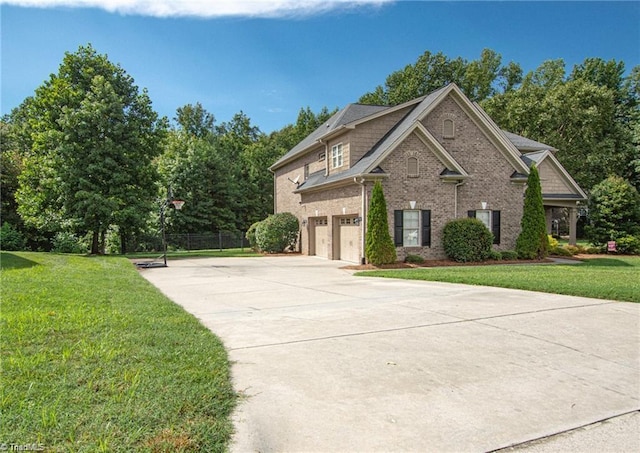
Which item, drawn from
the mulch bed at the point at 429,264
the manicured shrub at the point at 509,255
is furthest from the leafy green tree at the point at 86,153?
the manicured shrub at the point at 509,255

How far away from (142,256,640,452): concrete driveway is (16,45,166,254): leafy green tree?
17664 mm

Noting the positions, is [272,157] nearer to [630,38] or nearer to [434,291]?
[630,38]

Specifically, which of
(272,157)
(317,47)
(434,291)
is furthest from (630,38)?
(272,157)

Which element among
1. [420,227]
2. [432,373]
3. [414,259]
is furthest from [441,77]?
[432,373]

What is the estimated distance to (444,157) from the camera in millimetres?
17516

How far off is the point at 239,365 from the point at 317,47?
1196 centimetres

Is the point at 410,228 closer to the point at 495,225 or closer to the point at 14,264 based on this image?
the point at 495,225

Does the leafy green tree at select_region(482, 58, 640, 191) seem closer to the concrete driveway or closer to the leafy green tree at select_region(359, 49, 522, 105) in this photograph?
the leafy green tree at select_region(359, 49, 522, 105)

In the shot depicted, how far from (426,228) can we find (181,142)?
93.9 ft

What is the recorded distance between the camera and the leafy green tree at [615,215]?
22.8 metres

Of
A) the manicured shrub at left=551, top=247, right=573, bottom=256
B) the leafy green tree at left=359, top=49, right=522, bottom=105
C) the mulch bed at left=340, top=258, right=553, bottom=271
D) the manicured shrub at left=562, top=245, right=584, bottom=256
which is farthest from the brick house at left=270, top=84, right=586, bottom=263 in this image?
the leafy green tree at left=359, top=49, right=522, bottom=105

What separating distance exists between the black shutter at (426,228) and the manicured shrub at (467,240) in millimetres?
690

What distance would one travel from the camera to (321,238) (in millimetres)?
21766

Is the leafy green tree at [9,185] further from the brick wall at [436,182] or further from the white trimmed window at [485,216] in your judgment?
the white trimmed window at [485,216]
